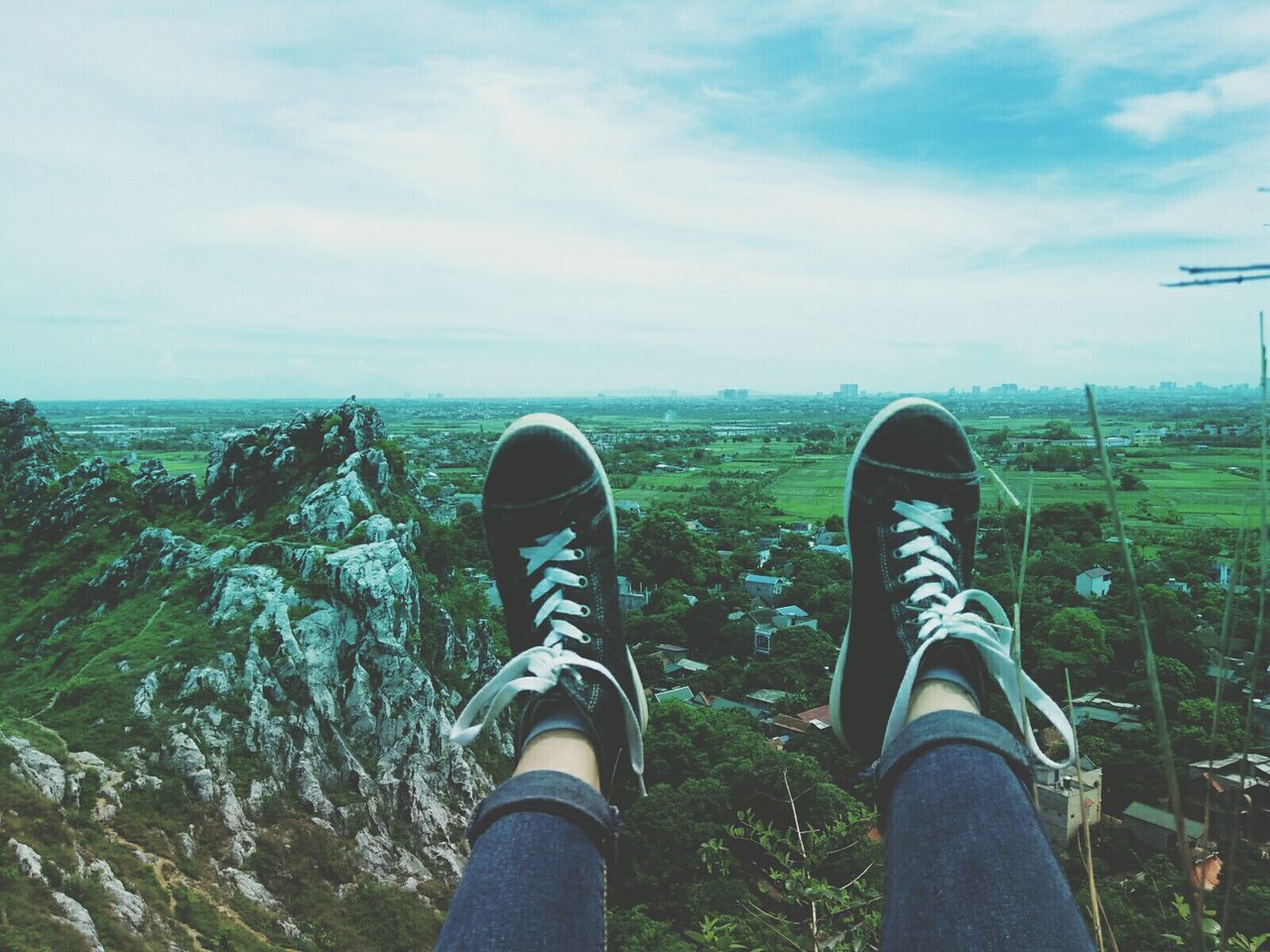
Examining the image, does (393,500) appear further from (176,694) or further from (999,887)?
(999,887)

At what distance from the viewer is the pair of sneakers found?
1.79 meters

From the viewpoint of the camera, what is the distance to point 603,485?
8.30 feet

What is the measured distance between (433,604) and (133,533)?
3.08 meters

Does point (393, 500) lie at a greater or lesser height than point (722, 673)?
Result: greater

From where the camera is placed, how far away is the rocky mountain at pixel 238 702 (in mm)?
3998

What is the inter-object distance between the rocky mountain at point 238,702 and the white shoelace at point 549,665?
2.72 meters

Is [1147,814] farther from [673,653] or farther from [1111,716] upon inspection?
[673,653]

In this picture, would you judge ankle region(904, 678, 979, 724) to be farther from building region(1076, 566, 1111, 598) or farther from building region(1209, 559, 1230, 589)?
building region(1076, 566, 1111, 598)

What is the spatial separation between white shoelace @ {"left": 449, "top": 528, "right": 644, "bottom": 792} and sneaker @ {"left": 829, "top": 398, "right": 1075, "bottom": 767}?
0.60m

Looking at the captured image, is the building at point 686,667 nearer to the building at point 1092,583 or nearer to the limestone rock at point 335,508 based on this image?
the building at point 1092,583

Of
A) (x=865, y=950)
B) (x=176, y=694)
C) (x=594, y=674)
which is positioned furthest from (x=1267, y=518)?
(x=176, y=694)

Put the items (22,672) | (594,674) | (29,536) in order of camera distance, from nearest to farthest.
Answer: (594,674)
(22,672)
(29,536)

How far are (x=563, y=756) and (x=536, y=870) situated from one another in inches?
14.7

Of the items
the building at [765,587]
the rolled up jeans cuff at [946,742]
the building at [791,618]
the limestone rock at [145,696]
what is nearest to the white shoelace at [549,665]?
the rolled up jeans cuff at [946,742]
